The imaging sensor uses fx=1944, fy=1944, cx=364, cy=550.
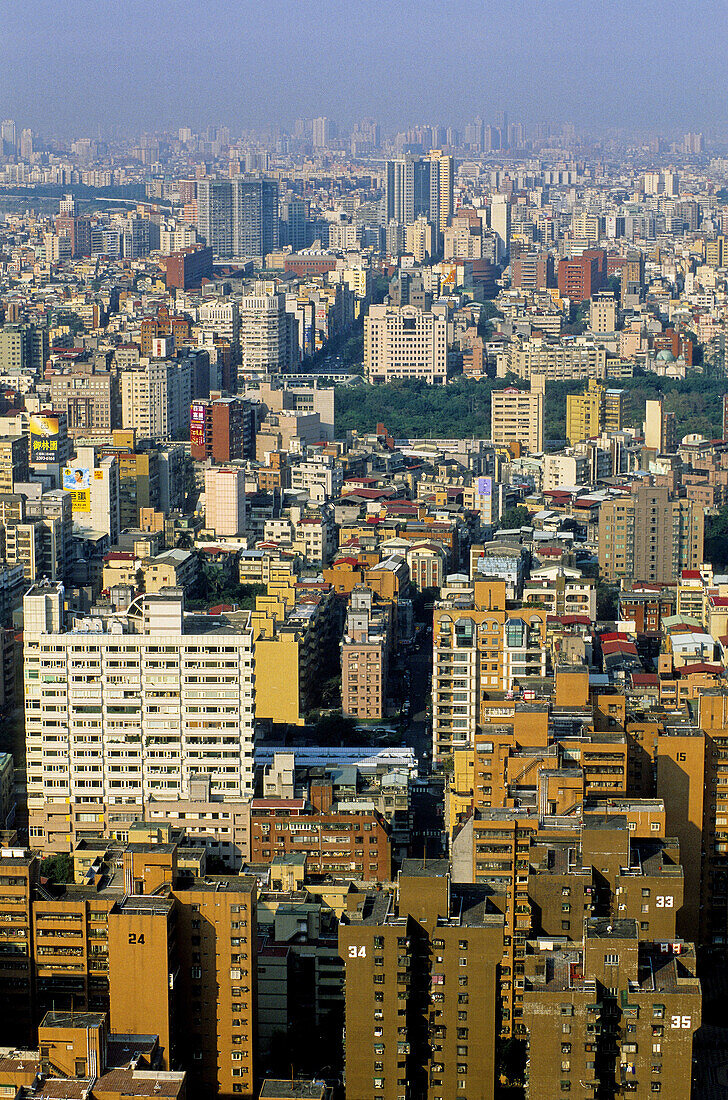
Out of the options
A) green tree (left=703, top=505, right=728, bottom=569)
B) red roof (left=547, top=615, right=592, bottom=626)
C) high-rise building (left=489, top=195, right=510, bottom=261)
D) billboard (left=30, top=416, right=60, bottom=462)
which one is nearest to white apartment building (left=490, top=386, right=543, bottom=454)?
green tree (left=703, top=505, right=728, bottom=569)

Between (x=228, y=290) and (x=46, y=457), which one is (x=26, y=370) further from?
(x=228, y=290)

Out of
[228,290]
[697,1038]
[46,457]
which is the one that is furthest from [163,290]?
[697,1038]

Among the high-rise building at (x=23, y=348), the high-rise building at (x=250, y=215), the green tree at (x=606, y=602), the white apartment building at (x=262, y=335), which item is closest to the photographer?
the green tree at (x=606, y=602)

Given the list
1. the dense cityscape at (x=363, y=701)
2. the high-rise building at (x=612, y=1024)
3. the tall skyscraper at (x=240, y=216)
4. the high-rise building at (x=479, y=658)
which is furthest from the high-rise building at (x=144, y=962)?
the tall skyscraper at (x=240, y=216)

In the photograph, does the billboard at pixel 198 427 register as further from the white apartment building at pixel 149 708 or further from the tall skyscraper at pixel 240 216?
the tall skyscraper at pixel 240 216

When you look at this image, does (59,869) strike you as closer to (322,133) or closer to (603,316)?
(603,316)

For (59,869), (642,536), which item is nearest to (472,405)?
(642,536)

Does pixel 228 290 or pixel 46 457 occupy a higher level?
pixel 228 290
